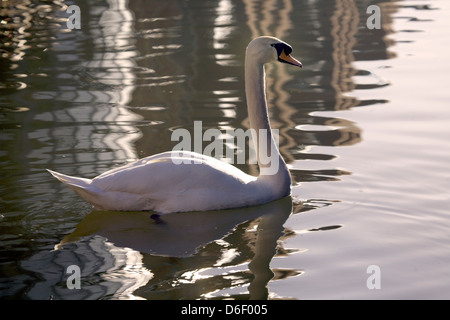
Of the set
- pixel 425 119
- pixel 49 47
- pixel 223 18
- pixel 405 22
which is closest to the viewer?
pixel 425 119

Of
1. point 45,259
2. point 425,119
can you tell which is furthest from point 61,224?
Answer: point 425,119

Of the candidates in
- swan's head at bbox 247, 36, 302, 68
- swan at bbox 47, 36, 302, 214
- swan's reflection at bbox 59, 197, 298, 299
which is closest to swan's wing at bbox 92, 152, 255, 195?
swan at bbox 47, 36, 302, 214

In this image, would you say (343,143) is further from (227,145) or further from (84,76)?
(84,76)

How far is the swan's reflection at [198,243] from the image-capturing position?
5.21 meters

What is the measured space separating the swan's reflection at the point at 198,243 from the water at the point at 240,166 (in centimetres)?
2

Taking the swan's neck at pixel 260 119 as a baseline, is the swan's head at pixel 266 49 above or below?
above

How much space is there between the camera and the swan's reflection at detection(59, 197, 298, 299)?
5215mm

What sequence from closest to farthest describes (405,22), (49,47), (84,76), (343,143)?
(343,143)
(84,76)
(49,47)
(405,22)

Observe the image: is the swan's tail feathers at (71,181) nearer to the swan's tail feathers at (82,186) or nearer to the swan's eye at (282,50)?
the swan's tail feathers at (82,186)

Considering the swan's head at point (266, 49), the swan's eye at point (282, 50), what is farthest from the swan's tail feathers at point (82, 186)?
the swan's eye at point (282, 50)

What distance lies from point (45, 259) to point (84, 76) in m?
5.95

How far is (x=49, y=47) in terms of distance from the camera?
13469mm

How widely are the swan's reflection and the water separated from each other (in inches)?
0.7

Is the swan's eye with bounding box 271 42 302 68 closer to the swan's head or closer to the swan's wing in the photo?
the swan's head
